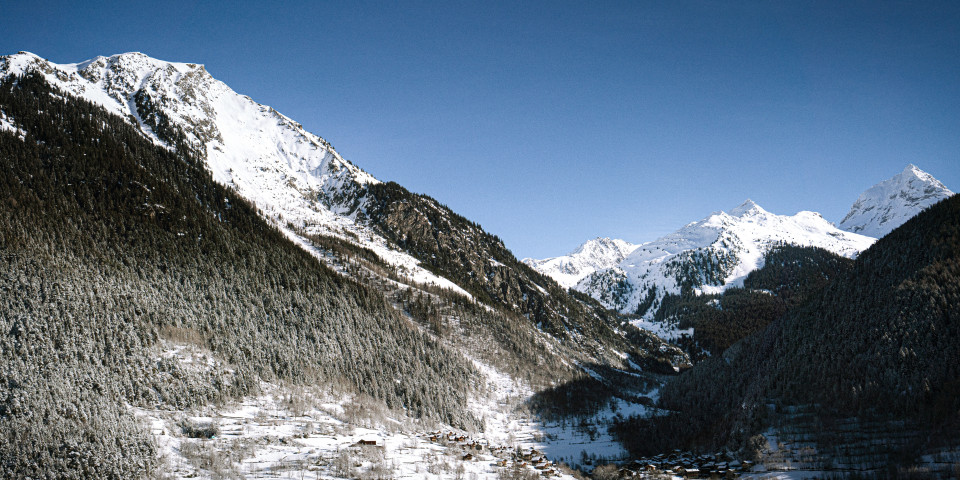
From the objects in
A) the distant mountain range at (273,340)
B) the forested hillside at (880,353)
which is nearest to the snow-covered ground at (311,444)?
the distant mountain range at (273,340)

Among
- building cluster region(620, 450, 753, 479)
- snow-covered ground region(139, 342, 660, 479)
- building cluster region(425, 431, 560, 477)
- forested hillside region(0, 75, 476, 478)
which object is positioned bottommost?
building cluster region(620, 450, 753, 479)

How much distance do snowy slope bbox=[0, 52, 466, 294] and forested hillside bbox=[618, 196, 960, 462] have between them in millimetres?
77029

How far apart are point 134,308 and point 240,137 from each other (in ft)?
457

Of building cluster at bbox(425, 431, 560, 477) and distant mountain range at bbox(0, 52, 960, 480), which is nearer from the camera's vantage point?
distant mountain range at bbox(0, 52, 960, 480)

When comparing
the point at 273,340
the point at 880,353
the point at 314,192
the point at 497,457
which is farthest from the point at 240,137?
the point at 880,353

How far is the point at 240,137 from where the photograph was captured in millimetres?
160125

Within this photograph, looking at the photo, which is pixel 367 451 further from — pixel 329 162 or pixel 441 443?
pixel 329 162

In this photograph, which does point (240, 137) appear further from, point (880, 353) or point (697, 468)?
point (880, 353)

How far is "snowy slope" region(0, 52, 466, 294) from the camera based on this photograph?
122125 millimetres

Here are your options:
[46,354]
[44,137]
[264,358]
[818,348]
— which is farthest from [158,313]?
[818,348]

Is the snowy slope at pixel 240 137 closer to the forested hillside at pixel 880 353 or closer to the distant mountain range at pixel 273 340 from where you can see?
the distant mountain range at pixel 273 340

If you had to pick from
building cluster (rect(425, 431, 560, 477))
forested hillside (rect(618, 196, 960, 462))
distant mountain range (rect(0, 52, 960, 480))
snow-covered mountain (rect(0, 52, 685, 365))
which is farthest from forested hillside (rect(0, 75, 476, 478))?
forested hillside (rect(618, 196, 960, 462))

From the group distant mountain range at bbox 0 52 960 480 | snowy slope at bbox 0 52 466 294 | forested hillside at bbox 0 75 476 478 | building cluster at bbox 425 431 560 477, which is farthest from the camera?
snowy slope at bbox 0 52 466 294

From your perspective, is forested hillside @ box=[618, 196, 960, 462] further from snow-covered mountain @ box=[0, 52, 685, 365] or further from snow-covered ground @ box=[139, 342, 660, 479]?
snow-covered mountain @ box=[0, 52, 685, 365]
